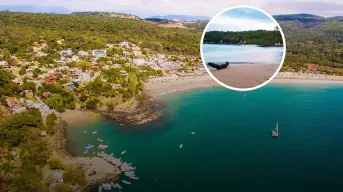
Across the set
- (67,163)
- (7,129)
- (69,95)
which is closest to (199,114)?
(69,95)

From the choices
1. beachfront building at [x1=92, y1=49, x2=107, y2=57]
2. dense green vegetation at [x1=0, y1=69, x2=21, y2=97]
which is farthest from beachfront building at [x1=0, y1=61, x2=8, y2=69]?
beachfront building at [x1=92, y1=49, x2=107, y2=57]

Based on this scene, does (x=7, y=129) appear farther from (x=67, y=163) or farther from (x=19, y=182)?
(x=19, y=182)

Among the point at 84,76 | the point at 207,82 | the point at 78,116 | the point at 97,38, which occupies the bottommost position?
the point at 78,116

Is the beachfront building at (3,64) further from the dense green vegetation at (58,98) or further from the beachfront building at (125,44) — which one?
the beachfront building at (125,44)

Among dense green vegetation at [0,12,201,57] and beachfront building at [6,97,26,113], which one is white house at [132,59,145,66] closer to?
dense green vegetation at [0,12,201,57]

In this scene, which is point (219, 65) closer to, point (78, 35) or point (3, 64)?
point (3, 64)

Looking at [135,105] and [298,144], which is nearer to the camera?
[298,144]

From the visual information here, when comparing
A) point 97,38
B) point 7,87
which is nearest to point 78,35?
point 97,38
